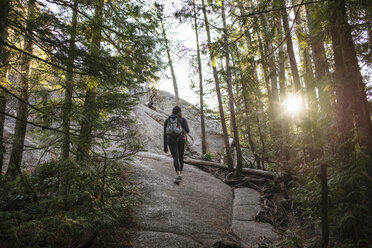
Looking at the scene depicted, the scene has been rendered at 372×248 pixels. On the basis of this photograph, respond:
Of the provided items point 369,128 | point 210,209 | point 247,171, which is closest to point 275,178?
point 247,171

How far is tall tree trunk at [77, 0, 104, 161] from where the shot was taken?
154 inches

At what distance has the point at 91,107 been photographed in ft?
16.2

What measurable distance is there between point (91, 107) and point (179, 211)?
11.0ft

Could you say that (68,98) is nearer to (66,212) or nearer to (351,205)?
(66,212)

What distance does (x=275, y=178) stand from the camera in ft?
27.0

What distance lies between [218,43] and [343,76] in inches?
85.4

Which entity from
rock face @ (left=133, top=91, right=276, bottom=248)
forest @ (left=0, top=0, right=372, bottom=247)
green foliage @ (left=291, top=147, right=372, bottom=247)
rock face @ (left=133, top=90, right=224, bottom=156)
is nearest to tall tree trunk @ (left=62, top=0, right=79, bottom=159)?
forest @ (left=0, top=0, right=372, bottom=247)

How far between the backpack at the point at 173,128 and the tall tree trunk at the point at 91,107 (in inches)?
93.1

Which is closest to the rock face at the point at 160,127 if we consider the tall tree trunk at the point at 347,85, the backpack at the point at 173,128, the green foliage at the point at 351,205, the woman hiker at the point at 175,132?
the woman hiker at the point at 175,132

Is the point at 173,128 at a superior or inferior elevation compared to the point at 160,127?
inferior

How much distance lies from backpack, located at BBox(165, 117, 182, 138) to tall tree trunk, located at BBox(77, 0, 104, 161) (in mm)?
2364

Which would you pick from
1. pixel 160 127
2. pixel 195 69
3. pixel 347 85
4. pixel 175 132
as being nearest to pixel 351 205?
pixel 347 85

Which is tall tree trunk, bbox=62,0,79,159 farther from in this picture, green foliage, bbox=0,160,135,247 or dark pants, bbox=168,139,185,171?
dark pants, bbox=168,139,185,171

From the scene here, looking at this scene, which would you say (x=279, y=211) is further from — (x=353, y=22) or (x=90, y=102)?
(x=90, y=102)
